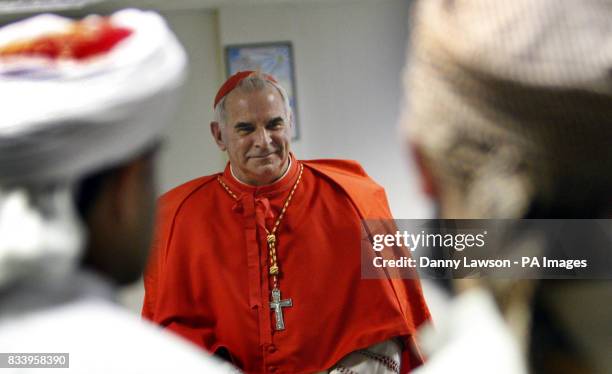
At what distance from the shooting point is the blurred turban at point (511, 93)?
3.64 ft

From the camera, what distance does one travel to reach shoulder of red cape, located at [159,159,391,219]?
4.23ft

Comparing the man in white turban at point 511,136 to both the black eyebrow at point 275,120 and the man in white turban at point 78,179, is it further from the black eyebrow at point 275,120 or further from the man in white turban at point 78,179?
the man in white turban at point 78,179

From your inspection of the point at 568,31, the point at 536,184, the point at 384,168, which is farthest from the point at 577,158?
the point at 384,168

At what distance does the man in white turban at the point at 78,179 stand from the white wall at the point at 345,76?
0.77 ft

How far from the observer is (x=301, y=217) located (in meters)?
1.31

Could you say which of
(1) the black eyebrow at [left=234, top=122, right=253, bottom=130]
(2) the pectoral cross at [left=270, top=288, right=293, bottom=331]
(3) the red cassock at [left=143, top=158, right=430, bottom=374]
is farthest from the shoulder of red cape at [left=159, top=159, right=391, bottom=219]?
(2) the pectoral cross at [left=270, top=288, right=293, bottom=331]

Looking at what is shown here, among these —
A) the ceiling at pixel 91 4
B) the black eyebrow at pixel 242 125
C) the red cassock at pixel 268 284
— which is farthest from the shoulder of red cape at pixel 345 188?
the ceiling at pixel 91 4

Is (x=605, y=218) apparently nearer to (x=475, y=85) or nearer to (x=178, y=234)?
(x=475, y=85)

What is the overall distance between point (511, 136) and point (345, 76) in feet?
1.13

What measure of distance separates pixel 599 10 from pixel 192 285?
89 centimetres

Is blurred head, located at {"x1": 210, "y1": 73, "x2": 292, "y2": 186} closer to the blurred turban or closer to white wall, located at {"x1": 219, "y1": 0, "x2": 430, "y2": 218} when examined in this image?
white wall, located at {"x1": 219, "y1": 0, "x2": 430, "y2": 218}

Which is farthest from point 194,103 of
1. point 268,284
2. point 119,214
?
point 268,284

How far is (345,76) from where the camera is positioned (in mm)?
1306

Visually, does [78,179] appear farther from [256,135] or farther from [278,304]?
[278,304]
